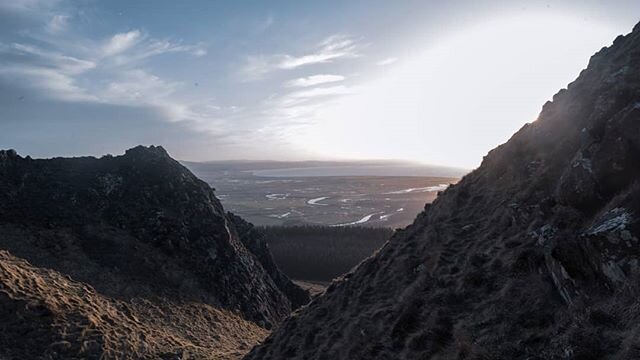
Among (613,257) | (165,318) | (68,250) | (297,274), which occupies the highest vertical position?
(613,257)

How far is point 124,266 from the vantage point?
38562mm

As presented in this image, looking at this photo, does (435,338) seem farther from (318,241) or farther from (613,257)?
(318,241)

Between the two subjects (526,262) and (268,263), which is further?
(268,263)

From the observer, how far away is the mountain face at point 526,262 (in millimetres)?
10203

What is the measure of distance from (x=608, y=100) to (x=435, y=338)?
36.6 feet

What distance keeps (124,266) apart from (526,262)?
3521 centimetres

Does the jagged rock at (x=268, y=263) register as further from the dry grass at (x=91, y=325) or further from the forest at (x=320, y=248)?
the dry grass at (x=91, y=325)

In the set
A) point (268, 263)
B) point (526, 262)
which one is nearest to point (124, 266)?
point (268, 263)

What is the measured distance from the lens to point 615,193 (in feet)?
40.8

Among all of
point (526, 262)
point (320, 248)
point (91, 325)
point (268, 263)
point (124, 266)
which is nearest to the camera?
point (526, 262)

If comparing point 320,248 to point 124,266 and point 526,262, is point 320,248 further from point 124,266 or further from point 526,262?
point 526,262

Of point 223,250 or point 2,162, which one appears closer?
point 2,162

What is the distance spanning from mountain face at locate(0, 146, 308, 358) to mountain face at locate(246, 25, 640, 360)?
37.8 ft

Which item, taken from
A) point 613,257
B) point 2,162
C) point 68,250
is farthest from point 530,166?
point 2,162
